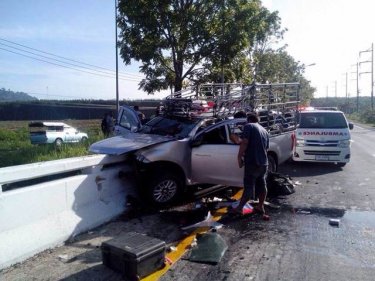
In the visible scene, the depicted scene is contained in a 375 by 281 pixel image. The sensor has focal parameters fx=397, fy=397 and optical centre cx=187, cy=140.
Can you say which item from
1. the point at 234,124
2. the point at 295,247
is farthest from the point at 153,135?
the point at 295,247

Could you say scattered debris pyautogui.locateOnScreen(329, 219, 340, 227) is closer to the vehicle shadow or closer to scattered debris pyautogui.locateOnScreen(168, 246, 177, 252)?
scattered debris pyautogui.locateOnScreen(168, 246, 177, 252)

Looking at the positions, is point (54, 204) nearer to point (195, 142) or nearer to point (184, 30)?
point (195, 142)

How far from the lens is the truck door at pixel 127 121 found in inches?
430

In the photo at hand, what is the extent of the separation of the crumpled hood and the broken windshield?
31 cm

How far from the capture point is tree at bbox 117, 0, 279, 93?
12094mm

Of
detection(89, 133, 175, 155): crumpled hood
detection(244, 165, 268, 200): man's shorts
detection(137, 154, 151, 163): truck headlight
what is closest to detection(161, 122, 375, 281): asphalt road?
detection(244, 165, 268, 200): man's shorts

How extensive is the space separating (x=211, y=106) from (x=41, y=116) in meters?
58.3

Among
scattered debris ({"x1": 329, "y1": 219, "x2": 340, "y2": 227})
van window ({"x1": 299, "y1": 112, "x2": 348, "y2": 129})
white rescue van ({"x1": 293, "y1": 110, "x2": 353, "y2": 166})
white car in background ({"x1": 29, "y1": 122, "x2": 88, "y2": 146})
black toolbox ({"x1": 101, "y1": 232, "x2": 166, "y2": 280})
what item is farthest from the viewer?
white car in background ({"x1": 29, "y1": 122, "x2": 88, "y2": 146})

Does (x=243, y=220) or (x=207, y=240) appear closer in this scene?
(x=207, y=240)

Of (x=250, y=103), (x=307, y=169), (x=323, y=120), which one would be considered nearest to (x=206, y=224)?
(x=250, y=103)

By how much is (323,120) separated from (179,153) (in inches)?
277

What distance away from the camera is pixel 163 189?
7.02m

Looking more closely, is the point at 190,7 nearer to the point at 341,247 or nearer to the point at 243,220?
the point at 243,220

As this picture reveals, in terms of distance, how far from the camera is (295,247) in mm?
5160
